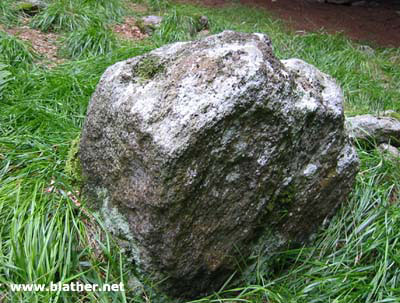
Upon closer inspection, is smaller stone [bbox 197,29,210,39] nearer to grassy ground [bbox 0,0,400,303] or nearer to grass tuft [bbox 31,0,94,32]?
grass tuft [bbox 31,0,94,32]

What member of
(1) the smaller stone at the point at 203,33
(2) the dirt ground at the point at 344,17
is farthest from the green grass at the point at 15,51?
(2) the dirt ground at the point at 344,17

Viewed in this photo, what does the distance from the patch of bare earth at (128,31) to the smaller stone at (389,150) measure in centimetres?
338

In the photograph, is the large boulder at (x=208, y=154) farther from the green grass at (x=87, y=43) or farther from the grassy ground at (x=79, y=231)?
the green grass at (x=87, y=43)

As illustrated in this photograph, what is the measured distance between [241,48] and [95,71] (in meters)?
2.26

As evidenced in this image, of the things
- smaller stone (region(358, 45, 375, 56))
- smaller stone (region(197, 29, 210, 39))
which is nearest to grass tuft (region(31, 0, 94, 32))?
smaller stone (region(197, 29, 210, 39))

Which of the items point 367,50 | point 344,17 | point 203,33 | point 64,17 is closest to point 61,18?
point 64,17

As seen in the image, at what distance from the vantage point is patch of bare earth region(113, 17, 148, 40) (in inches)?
200

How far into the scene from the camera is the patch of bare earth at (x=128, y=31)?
509 cm

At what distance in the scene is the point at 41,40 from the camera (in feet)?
14.6

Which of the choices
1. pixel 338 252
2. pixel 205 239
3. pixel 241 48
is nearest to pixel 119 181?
pixel 205 239

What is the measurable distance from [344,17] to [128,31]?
4607 mm

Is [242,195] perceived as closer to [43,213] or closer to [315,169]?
[315,169]

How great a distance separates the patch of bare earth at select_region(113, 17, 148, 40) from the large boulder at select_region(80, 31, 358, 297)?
A: 332 centimetres

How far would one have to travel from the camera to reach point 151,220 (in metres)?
1.62
